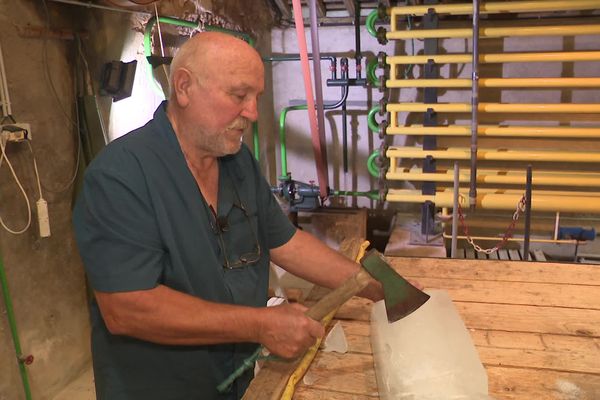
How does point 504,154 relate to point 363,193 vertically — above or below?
above

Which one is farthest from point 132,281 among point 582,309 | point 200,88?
point 582,309

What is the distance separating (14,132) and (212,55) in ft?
3.35

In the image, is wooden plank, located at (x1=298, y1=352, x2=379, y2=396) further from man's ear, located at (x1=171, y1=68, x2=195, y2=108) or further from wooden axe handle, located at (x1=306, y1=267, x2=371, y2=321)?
man's ear, located at (x1=171, y1=68, x2=195, y2=108)

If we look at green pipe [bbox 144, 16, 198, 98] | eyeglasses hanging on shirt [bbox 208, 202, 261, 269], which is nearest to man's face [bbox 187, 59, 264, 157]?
eyeglasses hanging on shirt [bbox 208, 202, 261, 269]

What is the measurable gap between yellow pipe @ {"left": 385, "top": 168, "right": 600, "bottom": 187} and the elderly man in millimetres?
2065

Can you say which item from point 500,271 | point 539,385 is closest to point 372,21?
point 500,271

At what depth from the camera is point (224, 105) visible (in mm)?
1119

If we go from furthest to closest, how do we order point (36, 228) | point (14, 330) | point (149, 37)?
point (149, 37)
point (36, 228)
point (14, 330)

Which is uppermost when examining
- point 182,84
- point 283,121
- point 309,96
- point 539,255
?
point 182,84

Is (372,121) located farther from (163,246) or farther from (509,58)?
(163,246)

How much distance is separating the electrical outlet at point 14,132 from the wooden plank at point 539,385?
1.61 m

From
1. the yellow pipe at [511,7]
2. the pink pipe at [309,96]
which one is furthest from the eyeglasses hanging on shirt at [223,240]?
the yellow pipe at [511,7]

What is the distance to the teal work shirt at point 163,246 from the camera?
1.00m

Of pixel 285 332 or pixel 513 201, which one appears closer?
pixel 285 332
